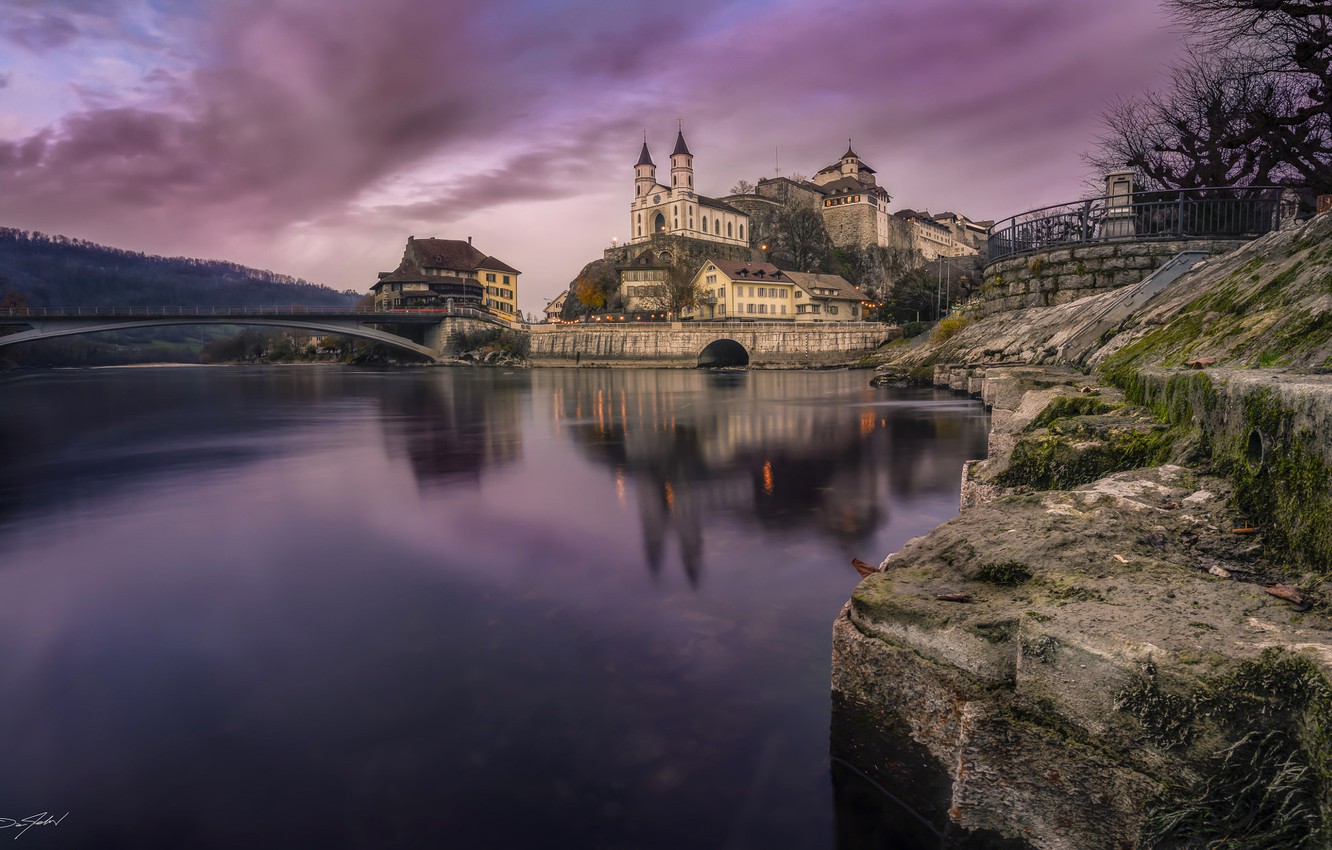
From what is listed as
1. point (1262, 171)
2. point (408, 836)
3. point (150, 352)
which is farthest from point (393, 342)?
point (150, 352)

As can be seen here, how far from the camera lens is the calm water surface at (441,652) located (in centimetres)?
369

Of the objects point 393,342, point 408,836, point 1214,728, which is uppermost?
point 393,342

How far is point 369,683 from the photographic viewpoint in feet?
16.3

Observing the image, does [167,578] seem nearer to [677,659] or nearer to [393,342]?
[677,659]

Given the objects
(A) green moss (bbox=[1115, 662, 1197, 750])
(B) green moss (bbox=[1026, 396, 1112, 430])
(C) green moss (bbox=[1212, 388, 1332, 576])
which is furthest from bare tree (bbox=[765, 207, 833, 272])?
(A) green moss (bbox=[1115, 662, 1197, 750])

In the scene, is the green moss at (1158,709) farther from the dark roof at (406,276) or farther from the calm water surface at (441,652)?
the dark roof at (406,276)

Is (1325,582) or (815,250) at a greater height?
(815,250)

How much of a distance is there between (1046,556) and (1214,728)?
118 centimetres

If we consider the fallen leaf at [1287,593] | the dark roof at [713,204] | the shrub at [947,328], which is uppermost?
the dark roof at [713,204]

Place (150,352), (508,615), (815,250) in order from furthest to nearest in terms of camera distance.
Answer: (150,352) → (815,250) → (508,615)

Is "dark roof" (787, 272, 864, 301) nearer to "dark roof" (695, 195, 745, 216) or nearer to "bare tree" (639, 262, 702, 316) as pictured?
"bare tree" (639, 262, 702, 316)

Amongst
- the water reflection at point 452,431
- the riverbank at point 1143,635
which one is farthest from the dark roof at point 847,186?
the riverbank at point 1143,635

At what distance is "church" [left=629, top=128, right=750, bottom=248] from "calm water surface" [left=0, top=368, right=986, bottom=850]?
103488 millimetres

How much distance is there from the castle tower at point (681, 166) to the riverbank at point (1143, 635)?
11765 centimetres
